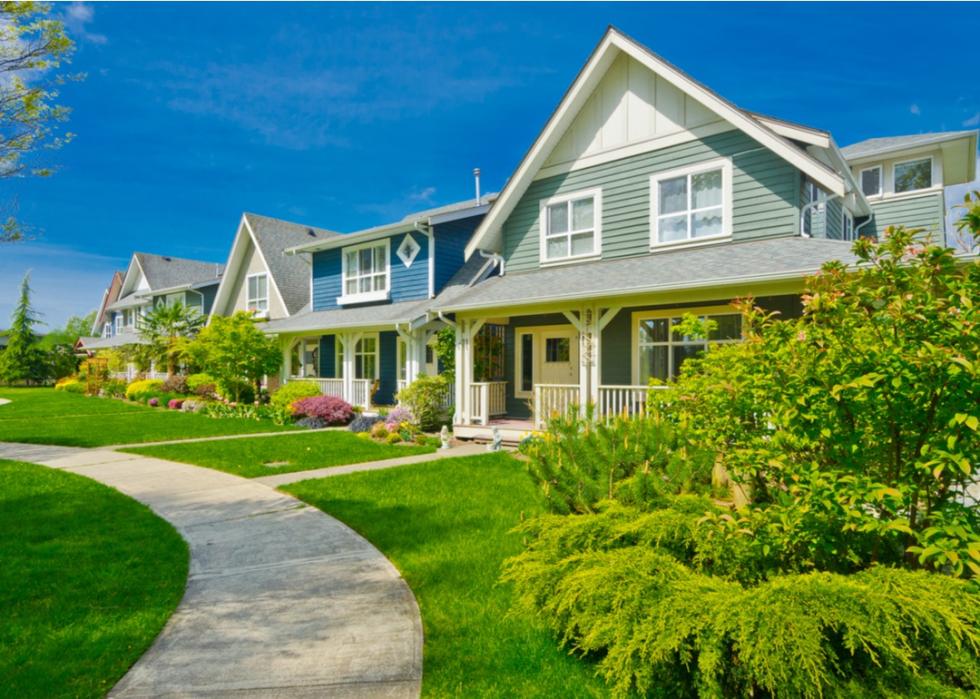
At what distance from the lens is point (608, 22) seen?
12391 mm

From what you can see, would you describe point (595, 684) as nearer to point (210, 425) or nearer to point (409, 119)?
point (210, 425)

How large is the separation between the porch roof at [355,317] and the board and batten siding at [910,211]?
12.6m

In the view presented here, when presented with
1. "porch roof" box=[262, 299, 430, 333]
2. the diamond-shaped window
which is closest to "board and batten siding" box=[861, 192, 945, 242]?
"porch roof" box=[262, 299, 430, 333]

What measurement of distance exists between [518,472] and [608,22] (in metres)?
10.1

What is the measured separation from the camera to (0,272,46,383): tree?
40.4m

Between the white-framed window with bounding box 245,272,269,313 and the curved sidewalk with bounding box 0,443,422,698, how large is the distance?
1916 centimetres

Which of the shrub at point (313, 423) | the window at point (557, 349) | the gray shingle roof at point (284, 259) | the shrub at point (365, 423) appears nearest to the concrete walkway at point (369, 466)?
the shrub at point (365, 423)

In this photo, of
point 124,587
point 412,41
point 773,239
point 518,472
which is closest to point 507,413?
point 518,472

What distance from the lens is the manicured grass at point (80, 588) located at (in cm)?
330

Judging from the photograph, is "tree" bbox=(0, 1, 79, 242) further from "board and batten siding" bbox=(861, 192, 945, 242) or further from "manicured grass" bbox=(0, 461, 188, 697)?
"board and batten siding" bbox=(861, 192, 945, 242)

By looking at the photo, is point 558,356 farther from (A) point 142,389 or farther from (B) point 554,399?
(A) point 142,389

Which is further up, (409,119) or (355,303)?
(409,119)

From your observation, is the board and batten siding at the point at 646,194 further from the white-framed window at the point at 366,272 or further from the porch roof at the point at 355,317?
the white-framed window at the point at 366,272

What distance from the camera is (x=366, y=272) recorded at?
20125 millimetres
